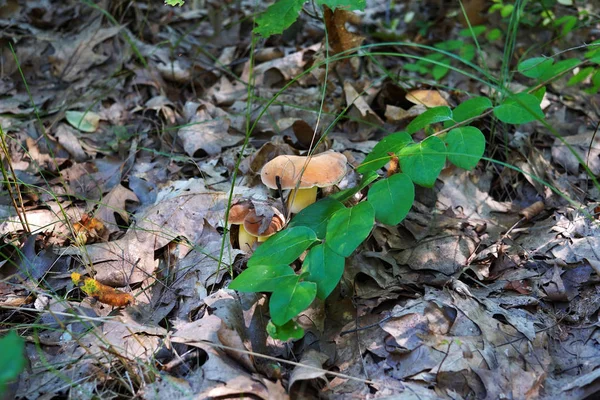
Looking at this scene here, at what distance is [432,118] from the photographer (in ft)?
8.55

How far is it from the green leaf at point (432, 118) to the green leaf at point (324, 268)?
92 cm

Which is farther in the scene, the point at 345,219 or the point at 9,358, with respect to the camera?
the point at 345,219

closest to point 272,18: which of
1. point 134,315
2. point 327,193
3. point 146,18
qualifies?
point 327,193

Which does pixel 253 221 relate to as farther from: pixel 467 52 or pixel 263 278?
pixel 467 52

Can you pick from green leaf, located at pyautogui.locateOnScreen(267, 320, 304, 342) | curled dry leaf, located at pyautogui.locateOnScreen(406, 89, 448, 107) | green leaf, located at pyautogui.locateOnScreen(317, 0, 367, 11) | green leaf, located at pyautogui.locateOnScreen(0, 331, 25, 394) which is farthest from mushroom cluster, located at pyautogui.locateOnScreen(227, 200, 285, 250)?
curled dry leaf, located at pyautogui.locateOnScreen(406, 89, 448, 107)

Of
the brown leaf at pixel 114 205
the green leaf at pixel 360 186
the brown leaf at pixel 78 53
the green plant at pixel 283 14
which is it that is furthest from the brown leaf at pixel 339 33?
the brown leaf at pixel 78 53

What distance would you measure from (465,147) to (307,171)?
86 cm

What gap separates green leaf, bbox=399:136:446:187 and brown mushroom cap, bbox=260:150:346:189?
46 cm

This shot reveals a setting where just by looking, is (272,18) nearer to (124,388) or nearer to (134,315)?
(134,315)

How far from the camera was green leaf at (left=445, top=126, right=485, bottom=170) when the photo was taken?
2391 mm

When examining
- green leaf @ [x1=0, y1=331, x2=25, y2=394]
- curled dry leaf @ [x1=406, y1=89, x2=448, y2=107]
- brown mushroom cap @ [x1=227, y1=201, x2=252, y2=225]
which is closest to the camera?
green leaf @ [x1=0, y1=331, x2=25, y2=394]

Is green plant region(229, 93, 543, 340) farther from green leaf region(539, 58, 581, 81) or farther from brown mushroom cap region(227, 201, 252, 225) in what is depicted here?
green leaf region(539, 58, 581, 81)

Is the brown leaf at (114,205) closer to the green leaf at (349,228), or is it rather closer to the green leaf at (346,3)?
the green leaf at (349,228)

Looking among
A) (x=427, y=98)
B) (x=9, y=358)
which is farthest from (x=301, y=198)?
(x=9, y=358)
